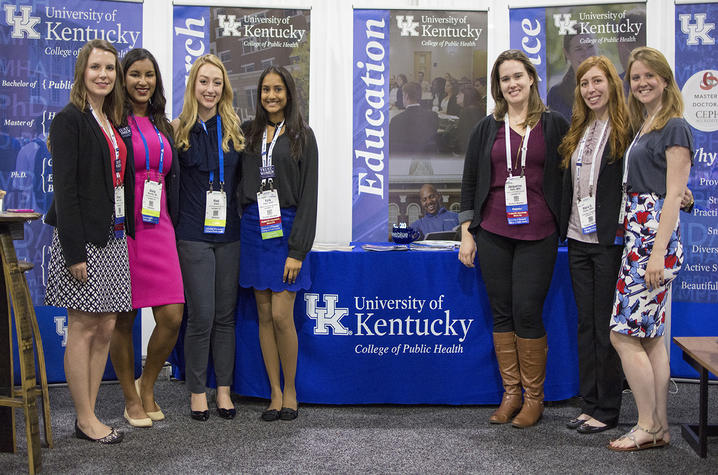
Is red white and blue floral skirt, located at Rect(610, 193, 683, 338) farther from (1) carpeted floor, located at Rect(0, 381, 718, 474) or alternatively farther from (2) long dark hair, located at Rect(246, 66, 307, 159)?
(2) long dark hair, located at Rect(246, 66, 307, 159)

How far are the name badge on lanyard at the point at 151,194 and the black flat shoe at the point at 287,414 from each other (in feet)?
3.48

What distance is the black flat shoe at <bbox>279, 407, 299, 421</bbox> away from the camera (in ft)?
10.8

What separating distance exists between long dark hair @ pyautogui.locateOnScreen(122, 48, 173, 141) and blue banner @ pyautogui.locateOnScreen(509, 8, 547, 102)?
89.4 inches

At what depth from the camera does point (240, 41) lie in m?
4.32

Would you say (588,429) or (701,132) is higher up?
(701,132)

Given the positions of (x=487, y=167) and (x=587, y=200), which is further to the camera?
(x=487, y=167)

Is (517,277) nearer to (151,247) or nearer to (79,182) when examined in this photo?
(151,247)

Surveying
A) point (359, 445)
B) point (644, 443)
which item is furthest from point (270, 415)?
point (644, 443)

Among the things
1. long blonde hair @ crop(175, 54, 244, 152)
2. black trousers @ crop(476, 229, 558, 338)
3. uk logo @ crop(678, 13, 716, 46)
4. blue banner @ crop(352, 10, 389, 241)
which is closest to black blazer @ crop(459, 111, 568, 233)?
black trousers @ crop(476, 229, 558, 338)

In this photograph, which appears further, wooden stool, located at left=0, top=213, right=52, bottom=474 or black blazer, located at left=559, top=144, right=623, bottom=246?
black blazer, located at left=559, top=144, right=623, bottom=246

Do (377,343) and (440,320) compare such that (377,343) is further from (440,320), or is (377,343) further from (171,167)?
(171,167)

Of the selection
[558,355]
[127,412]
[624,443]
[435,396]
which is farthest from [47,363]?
[624,443]

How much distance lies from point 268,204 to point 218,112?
1.65 feet

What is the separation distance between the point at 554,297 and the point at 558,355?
0.30 m
